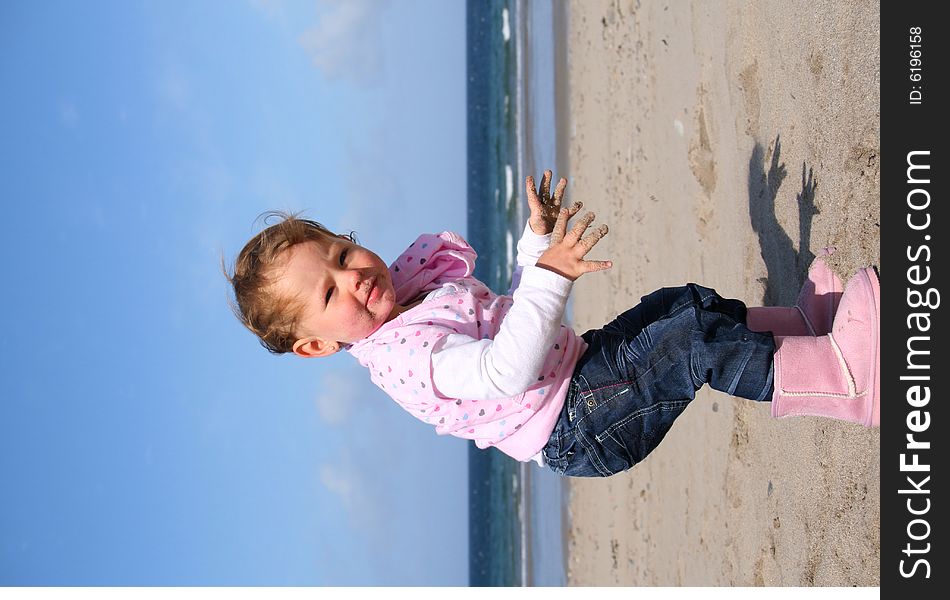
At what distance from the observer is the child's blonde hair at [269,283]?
1.79m

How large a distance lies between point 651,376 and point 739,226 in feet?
4.05

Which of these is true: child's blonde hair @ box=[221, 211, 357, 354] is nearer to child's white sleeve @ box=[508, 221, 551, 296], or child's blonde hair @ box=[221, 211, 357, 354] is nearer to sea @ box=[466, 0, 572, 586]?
child's white sleeve @ box=[508, 221, 551, 296]

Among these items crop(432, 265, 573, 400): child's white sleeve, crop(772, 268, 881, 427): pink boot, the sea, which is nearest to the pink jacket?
crop(432, 265, 573, 400): child's white sleeve

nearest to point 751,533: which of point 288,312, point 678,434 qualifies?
point 678,434

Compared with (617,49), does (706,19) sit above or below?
below

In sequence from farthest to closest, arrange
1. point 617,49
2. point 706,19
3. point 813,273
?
point 617,49 < point 706,19 < point 813,273

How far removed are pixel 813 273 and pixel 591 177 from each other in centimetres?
284

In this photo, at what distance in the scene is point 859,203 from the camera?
6.83ft

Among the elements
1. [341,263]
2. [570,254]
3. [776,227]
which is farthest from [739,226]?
[341,263]

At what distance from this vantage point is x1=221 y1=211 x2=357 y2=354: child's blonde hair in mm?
1792
